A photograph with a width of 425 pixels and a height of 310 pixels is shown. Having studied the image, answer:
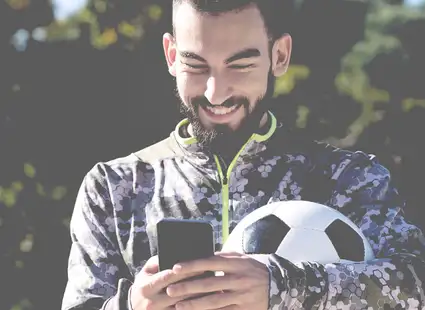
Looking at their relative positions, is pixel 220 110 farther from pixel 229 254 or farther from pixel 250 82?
pixel 229 254

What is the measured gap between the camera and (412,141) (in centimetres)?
1264

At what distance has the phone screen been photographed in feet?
10.9

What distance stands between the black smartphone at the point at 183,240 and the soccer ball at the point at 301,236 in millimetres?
321

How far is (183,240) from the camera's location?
3.32 metres

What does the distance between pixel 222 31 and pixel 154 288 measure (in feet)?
3.17

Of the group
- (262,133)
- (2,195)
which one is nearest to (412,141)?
(2,195)

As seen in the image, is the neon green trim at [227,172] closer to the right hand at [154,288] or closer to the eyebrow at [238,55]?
the eyebrow at [238,55]

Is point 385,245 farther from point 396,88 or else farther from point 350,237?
point 396,88

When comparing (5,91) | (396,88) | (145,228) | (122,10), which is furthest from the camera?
(396,88)

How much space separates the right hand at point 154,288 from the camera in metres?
3.32

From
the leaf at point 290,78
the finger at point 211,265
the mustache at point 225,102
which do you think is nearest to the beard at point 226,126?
the mustache at point 225,102

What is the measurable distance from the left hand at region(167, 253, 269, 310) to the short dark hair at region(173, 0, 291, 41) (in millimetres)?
912

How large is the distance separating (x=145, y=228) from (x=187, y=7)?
0.81m

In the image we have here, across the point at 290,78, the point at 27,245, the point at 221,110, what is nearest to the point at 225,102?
the point at 221,110
